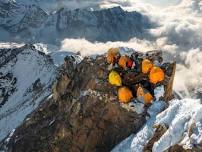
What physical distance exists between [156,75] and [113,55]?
20.5 ft

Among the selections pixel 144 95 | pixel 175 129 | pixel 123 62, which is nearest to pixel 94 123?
pixel 144 95

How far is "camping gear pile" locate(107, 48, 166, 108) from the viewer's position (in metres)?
43.1

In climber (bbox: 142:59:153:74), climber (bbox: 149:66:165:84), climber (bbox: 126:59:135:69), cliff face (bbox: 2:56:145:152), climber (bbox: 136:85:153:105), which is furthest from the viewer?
climber (bbox: 126:59:135:69)

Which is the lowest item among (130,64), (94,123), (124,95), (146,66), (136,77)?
(94,123)

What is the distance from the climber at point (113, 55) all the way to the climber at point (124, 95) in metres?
5.92

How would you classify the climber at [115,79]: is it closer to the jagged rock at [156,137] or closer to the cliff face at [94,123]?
the cliff face at [94,123]

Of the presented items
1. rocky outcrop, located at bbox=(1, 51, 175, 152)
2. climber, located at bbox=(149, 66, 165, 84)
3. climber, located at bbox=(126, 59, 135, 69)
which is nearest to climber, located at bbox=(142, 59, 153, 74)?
climber, located at bbox=(149, 66, 165, 84)

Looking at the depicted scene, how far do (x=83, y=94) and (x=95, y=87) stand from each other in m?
1.36

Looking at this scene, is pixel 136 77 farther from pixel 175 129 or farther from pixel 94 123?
pixel 175 129

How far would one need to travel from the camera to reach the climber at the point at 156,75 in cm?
4484

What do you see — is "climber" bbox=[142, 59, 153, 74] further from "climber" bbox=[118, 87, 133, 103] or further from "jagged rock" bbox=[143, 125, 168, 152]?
"jagged rock" bbox=[143, 125, 168, 152]

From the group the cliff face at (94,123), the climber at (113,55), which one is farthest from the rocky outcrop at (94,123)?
the climber at (113,55)

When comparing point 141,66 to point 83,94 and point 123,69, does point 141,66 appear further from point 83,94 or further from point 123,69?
point 83,94

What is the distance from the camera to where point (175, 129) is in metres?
34.6
